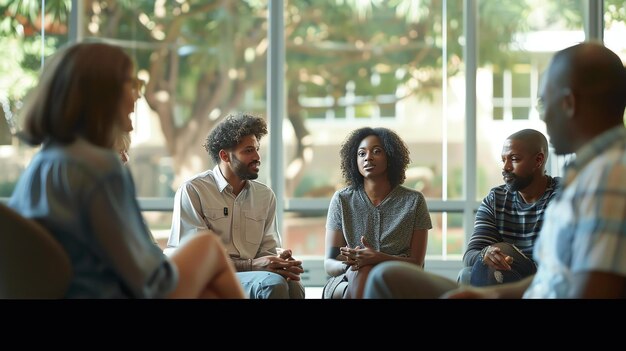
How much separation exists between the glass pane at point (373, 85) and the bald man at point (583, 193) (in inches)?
164

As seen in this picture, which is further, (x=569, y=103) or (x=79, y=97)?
(x=569, y=103)

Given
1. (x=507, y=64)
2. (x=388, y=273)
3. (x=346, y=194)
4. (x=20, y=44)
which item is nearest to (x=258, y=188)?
(x=346, y=194)

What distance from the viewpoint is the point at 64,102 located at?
6.09 ft

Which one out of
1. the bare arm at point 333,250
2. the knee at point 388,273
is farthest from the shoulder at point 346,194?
the knee at point 388,273

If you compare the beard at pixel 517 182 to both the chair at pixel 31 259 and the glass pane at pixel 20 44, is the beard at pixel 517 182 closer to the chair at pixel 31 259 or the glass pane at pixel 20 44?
the glass pane at pixel 20 44

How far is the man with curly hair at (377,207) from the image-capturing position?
12.7 feet

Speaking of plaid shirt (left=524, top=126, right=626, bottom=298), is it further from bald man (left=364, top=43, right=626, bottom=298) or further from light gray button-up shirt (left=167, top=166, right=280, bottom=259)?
light gray button-up shirt (left=167, top=166, right=280, bottom=259)

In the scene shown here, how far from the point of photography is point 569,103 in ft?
6.47

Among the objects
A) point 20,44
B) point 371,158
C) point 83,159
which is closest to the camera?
point 83,159

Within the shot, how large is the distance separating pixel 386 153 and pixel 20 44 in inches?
78.7

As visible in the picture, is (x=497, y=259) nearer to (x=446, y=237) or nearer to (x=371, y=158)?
(x=371, y=158)
